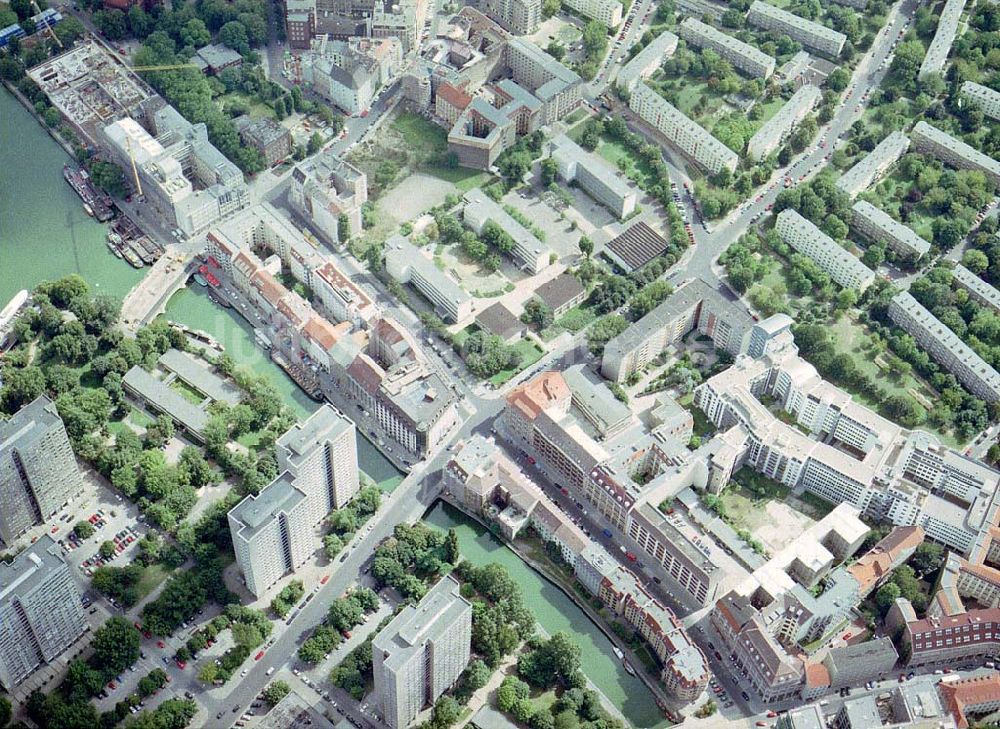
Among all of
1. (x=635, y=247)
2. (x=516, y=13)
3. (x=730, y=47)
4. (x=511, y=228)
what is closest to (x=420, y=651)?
(x=511, y=228)

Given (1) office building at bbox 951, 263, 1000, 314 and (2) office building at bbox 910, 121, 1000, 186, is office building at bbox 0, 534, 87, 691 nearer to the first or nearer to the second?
(1) office building at bbox 951, 263, 1000, 314

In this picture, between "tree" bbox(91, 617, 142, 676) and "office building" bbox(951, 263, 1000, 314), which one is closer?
"tree" bbox(91, 617, 142, 676)

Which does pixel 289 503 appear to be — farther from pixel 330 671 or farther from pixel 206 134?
pixel 206 134

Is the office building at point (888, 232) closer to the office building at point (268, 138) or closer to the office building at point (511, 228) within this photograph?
the office building at point (511, 228)

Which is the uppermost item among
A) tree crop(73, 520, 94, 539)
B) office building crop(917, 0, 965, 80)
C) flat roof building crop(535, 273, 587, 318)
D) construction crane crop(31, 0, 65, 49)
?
office building crop(917, 0, 965, 80)

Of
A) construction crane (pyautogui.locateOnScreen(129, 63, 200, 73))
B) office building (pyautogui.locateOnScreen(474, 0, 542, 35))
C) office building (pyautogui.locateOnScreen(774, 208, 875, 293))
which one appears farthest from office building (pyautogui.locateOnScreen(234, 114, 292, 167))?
office building (pyautogui.locateOnScreen(774, 208, 875, 293))

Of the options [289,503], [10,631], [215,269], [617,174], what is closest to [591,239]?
[617,174]

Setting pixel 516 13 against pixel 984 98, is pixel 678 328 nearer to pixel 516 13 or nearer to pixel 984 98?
pixel 516 13
